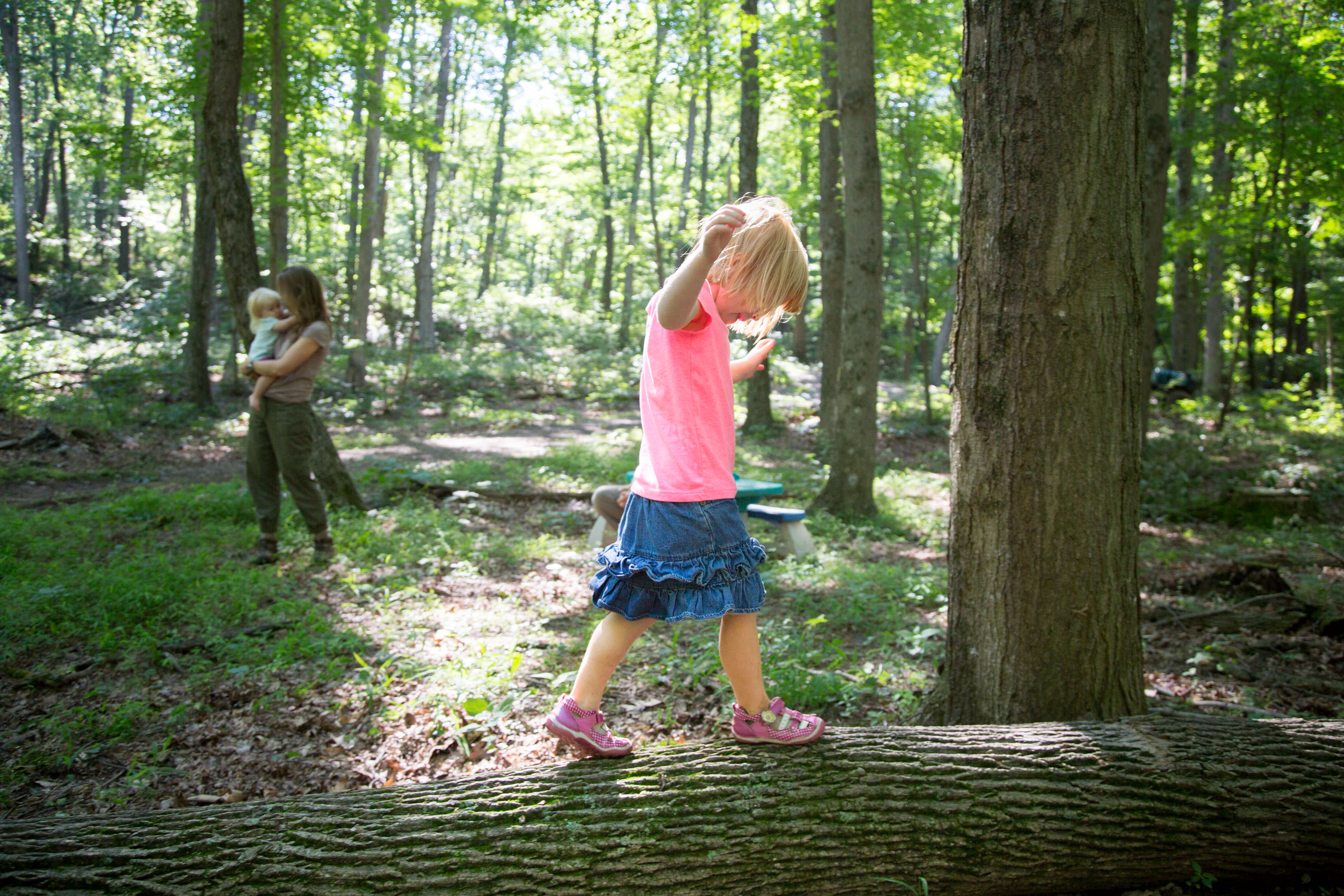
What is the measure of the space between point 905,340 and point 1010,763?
12.3 meters

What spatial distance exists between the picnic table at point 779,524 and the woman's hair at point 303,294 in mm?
2659

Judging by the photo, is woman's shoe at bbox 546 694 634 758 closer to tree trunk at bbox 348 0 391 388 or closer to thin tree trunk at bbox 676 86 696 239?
tree trunk at bbox 348 0 391 388

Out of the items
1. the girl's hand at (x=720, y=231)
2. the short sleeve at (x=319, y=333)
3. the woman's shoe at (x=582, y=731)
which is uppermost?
the girl's hand at (x=720, y=231)

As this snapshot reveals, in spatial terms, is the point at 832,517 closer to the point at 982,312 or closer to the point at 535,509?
the point at 535,509

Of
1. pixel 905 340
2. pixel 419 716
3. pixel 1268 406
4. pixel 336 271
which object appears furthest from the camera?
pixel 336 271

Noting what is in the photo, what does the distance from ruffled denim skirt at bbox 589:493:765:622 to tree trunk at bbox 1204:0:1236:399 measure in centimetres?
1211

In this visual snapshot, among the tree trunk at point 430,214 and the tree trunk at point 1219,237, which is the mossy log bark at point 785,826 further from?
the tree trunk at point 430,214

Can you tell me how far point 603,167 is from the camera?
23984 mm

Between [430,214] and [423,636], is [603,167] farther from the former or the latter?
[423,636]

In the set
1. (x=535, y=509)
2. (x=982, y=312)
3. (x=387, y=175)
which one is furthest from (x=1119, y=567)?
(x=387, y=175)

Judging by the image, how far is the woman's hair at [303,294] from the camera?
554 cm

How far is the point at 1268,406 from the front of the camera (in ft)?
51.0

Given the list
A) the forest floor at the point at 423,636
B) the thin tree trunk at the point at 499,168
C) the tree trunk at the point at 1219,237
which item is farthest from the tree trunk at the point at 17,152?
the tree trunk at the point at 1219,237

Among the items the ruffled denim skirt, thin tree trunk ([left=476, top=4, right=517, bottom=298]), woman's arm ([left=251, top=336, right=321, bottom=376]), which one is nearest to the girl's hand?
the ruffled denim skirt
